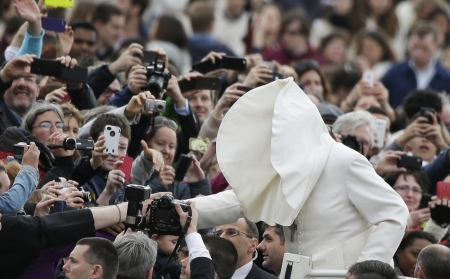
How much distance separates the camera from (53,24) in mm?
9695

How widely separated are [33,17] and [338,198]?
3450 mm

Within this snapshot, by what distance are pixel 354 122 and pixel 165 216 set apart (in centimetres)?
367

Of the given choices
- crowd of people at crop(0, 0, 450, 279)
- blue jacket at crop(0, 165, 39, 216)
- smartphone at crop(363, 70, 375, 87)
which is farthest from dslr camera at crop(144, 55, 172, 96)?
smartphone at crop(363, 70, 375, 87)

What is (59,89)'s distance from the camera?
9.46 m

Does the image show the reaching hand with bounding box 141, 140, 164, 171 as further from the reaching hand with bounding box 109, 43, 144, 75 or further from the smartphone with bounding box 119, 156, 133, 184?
the reaching hand with bounding box 109, 43, 144, 75

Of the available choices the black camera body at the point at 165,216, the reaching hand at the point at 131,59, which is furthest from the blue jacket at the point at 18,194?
the reaching hand at the point at 131,59

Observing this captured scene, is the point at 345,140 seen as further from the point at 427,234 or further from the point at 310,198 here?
the point at 310,198

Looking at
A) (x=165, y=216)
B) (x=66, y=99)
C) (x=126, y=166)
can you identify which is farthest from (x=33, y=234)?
(x=66, y=99)

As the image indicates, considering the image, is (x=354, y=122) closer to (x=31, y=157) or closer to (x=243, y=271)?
(x=243, y=271)

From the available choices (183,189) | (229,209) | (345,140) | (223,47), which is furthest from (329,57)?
(229,209)

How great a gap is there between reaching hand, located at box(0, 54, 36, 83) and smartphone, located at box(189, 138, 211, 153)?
4.45 feet

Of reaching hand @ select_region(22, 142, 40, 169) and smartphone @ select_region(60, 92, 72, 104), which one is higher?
reaching hand @ select_region(22, 142, 40, 169)

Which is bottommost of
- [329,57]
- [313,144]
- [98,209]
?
[329,57]

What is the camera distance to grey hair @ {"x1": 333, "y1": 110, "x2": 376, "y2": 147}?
10.1 metres
